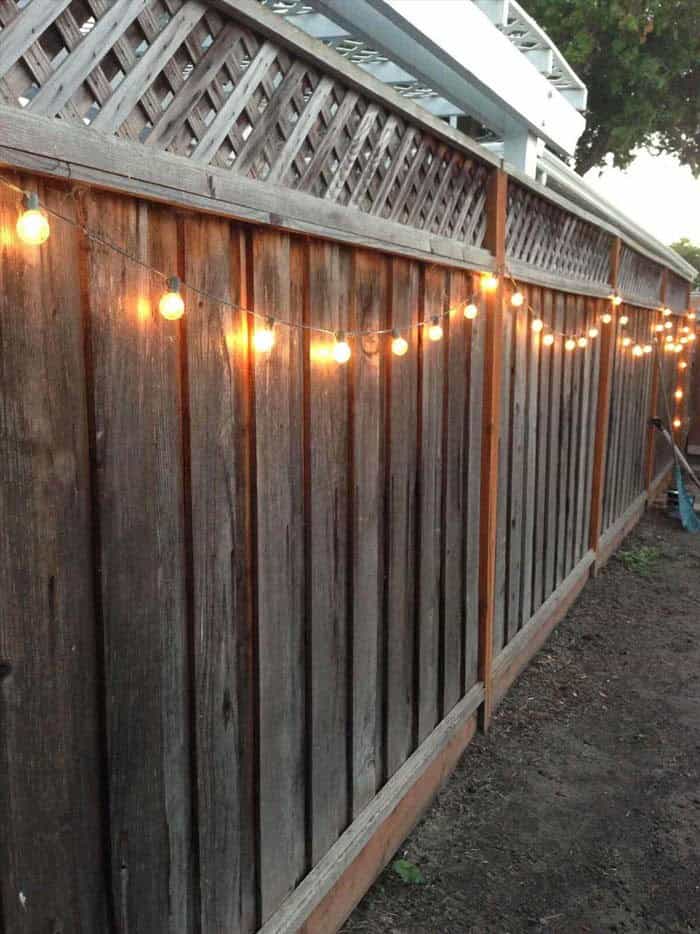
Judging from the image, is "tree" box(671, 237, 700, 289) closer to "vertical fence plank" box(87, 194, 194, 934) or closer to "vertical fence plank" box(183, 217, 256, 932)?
"vertical fence plank" box(183, 217, 256, 932)

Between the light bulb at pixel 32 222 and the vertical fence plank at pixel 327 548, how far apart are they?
105 centimetres

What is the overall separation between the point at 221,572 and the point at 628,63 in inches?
535

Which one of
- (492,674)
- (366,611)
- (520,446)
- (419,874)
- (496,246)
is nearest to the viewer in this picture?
(366,611)

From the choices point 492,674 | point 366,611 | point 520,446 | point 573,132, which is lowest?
point 492,674

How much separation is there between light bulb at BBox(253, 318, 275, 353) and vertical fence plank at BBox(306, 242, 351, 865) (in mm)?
290

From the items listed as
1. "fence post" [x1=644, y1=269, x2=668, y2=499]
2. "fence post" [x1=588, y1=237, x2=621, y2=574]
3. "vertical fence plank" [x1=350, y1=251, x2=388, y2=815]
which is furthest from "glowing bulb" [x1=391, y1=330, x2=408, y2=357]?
"fence post" [x1=644, y1=269, x2=668, y2=499]

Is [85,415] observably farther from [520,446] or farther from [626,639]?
[626,639]

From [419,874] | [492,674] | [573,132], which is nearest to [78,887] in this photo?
[419,874]

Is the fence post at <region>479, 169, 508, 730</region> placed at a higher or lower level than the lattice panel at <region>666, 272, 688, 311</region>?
lower

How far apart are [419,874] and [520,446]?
90.8 inches

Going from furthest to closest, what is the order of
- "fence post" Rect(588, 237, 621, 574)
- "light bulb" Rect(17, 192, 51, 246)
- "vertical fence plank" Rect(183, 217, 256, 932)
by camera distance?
"fence post" Rect(588, 237, 621, 574) < "vertical fence plank" Rect(183, 217, 256, 932) < "light bulb" Rect(17, 192, 51, 246)

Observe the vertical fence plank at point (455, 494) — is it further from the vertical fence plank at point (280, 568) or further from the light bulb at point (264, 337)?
the light bulb at point (264, 337)

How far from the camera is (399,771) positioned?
3.14 m

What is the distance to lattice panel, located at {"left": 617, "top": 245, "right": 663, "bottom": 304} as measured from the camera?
281 inches
